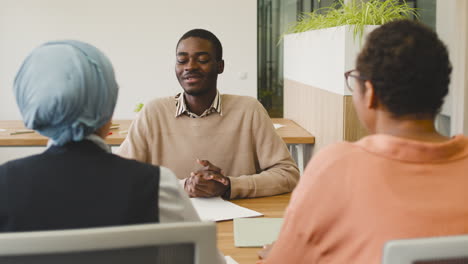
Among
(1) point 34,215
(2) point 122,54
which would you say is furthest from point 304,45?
(2) point 122,54

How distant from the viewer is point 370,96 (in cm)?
102

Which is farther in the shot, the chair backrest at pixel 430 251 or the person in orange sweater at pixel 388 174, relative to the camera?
the person in orange sweater at pixel 388 174

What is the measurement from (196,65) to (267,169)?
1.71 feet

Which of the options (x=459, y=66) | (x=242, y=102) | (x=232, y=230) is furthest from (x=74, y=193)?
(x=459, y=66)

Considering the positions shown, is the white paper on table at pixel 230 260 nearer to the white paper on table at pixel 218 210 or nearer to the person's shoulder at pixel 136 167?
the white paper on table at pixel 218 210

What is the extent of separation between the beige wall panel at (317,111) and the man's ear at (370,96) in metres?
1.48

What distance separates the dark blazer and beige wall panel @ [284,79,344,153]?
5.69ft

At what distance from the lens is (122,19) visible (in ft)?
20.4

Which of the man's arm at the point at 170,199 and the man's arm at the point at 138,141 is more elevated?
the man's arm at the point at 170,199

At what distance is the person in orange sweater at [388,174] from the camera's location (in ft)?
2.97

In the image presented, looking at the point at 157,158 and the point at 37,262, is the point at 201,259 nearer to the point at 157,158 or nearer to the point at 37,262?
the point at 37,262

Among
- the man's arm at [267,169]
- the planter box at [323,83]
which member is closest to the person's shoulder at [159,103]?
the man's arm at [267,169]

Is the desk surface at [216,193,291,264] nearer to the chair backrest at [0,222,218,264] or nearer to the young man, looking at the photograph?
the young man

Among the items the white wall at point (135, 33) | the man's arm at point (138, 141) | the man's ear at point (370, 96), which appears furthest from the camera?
the white wall at point (135, 33)
